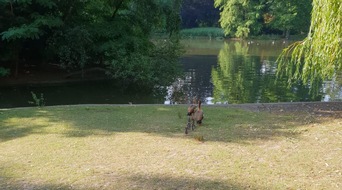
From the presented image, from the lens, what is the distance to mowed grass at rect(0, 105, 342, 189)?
Answer: 191 inches

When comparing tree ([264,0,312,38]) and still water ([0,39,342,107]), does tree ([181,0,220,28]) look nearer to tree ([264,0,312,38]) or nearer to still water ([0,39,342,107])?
tree ([264,0,312,38])

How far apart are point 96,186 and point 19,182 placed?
3.51ft

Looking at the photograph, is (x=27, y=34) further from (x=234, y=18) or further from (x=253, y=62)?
(x=234, y=18)

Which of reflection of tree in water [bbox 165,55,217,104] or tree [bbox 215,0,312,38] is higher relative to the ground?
tree [bbox 215,0,312,38]

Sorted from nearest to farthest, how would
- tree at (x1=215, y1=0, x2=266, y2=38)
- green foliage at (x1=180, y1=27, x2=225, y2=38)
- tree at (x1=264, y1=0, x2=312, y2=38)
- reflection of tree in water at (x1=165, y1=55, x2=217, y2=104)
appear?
reflection of tree in water at (x1=165, y1=55, x2=217, y2=104), tree at (x1=264, y1=0, x2=312, y2=38), tree at (x1=215, y1=0, x2=266, y2=38), green foliage at (x1=180, y1=27, x2=225, y2=38)

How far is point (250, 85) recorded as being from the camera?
59.2 feet

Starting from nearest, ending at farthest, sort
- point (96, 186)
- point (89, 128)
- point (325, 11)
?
point (96, 186) → point (325, 11) → point (89, 128)

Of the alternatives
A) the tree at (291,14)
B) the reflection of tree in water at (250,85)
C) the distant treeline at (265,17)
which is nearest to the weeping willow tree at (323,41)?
the reflection of tree in water at (250,85)

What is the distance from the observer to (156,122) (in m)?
8.32

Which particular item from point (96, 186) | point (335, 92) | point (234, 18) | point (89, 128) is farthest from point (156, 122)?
point (234, 18)

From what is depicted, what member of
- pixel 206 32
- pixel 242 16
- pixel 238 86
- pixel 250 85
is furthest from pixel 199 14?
pixel 238 86

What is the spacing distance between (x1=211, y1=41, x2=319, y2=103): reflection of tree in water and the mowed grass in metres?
6.26

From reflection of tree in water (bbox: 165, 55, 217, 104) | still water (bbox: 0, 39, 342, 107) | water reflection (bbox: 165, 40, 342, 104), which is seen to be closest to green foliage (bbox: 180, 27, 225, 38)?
reflection of tree in water (bbox: 165, 55, 217, 104)

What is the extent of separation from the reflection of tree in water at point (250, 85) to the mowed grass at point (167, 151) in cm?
626
